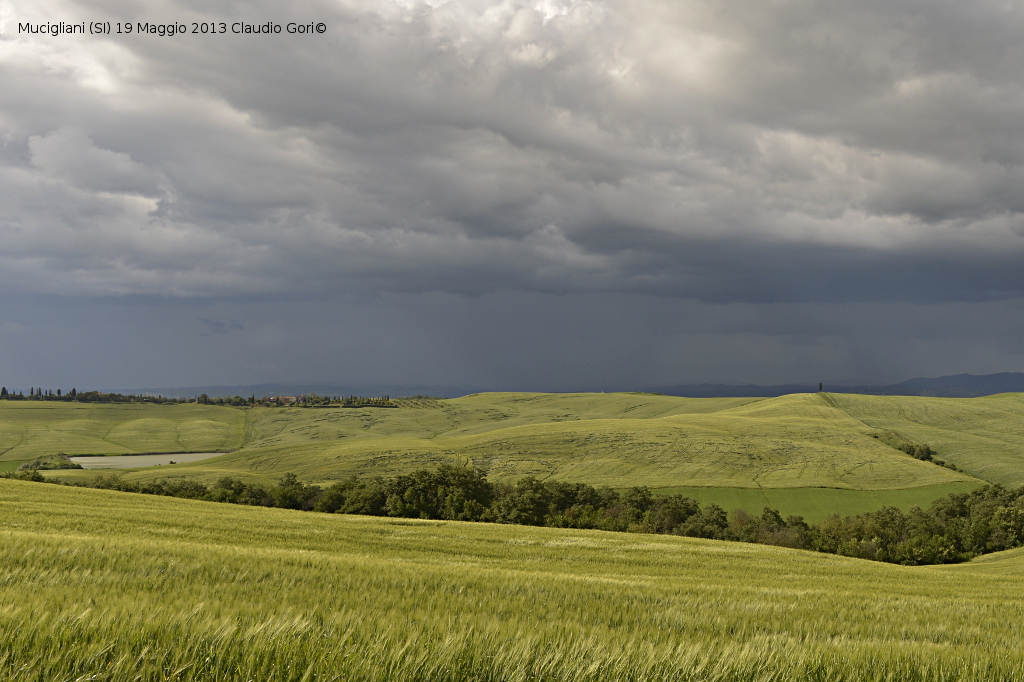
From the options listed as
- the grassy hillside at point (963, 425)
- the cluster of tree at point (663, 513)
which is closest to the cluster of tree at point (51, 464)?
the cluster of tree at point (663, 513)

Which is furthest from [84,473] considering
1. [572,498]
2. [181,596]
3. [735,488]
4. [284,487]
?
[181,596]

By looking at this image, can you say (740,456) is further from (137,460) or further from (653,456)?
(137,460)

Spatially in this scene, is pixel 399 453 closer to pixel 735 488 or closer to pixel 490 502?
pixel 490 502

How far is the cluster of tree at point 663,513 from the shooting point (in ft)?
227

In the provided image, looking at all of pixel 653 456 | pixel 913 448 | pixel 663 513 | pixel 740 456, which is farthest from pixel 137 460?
pixel 913 448

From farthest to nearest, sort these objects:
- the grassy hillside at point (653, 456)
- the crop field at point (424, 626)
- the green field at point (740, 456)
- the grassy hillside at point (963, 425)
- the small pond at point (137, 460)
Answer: the small pond at point (137, 460)
the grassy hillside at point (963, 425)
the grassy hillside at point (653, 456)
the green field at point (740, 456)
the crop field at point (424, 626)

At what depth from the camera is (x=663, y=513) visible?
84.7 metres

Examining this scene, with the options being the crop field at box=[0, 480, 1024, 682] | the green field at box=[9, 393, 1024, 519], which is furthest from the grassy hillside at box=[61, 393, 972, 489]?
the crop field at box=[0, 480, 1024, 682]

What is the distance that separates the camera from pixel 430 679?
4387 millimetres

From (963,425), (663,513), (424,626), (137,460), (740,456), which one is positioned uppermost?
(424,626)

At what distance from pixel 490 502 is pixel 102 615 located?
84405mm

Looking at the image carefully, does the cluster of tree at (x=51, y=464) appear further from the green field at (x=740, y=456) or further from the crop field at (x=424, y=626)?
the crop field at (x=424, y=626)

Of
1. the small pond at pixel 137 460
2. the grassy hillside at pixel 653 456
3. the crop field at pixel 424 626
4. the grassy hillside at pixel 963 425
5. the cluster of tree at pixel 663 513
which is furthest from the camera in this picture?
the small pond at pixel 137 460

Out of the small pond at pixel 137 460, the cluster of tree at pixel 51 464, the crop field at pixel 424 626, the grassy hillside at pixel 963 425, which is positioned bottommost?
the small pond at pixel 137 460
